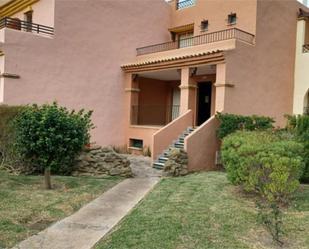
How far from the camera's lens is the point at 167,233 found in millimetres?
5305

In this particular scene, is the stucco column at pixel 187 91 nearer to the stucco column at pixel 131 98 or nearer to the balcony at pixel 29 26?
the stucco column at pixel 131 98

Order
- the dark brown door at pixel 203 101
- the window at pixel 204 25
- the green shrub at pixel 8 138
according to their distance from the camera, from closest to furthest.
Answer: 1. the green shrub at pixel 8 138
2. the dark brown door at pixel 203 101
3. the window at pixel 204 25

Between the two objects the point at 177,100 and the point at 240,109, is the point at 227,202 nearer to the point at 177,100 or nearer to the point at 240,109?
the point at 240,109

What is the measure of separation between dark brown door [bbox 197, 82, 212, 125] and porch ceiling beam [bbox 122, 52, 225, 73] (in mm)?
2817

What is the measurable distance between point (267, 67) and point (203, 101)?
12.2 ft

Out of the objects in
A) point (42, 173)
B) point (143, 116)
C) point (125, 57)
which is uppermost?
point (125, 57)

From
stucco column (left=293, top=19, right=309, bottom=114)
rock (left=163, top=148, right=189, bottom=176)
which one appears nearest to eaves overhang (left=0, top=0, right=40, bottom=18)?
rock (left=163, top=148, right=189, bottom=176)

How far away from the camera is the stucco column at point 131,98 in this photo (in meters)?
18.2

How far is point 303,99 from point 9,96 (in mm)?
13321

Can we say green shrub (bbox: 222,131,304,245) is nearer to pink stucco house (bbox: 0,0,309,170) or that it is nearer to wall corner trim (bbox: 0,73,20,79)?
pink stucco house (bbox: 0,0,309,170)

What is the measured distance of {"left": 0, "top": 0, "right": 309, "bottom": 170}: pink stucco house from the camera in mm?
14195

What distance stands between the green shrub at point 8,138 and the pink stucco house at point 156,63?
3305 mm

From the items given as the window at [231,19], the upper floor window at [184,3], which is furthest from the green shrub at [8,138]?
the upper floor window at [184,3]

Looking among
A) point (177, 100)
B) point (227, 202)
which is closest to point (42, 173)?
point (227, 202)
